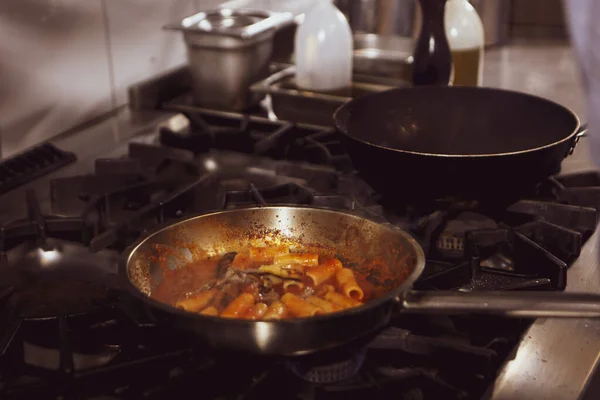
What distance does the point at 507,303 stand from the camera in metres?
0.63

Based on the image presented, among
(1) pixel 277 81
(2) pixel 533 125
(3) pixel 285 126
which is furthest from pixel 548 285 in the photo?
(1) pixel 277 81

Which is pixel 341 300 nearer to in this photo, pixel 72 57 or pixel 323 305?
pixel 323 305

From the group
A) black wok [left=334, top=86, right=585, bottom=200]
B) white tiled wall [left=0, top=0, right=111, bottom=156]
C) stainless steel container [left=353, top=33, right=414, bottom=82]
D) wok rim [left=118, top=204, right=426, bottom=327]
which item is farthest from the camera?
stainless steel container [left=353, top=33, right=414, bottom=82]

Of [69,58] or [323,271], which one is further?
[69,58]

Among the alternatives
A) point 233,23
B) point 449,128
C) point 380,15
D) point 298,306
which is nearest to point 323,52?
point 233,23

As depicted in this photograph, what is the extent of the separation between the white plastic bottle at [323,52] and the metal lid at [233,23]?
0.20ft

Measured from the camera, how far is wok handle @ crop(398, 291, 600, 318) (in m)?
0.62

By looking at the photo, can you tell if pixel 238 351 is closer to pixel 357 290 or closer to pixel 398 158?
pixel 357 290

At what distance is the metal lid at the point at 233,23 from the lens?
4.30ft

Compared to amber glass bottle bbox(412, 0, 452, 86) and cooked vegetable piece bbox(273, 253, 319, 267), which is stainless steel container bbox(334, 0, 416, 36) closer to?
amber glass bottle bbox(412, 0, 452, 86)

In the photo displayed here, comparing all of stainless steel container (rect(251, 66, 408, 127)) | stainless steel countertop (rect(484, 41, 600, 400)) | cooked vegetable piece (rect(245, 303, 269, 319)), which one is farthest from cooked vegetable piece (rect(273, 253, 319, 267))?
stainless steel container (rect(251, 66, 408, 127))

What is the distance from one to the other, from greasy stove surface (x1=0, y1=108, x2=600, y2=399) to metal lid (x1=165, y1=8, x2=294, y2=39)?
15 centimetres

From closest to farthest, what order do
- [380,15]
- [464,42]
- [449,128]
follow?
[449,128], [464,42], [380,15]

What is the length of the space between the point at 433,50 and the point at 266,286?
64cm
